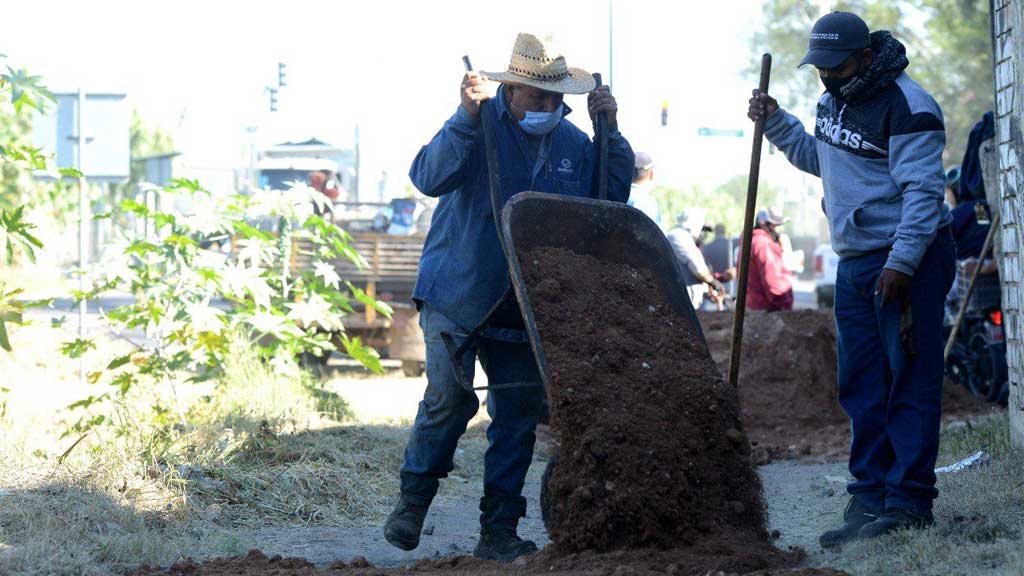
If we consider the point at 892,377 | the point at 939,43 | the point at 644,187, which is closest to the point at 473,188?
the point at 892,377

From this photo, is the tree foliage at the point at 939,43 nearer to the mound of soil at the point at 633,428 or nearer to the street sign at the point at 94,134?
the street sign at the point at 94,134

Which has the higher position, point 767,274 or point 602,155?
point 602,155

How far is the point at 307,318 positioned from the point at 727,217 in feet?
164

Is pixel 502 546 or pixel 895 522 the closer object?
pixel 895 522

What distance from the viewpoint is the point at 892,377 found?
4.90 m

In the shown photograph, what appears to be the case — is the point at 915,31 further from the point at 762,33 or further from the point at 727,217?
the point at 727,217

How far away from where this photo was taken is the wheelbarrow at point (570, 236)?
4.73m

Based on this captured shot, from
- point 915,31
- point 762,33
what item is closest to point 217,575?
point 915,31

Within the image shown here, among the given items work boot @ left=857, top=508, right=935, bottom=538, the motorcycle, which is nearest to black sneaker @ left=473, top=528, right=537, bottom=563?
work boot @ left=857, top=508, right=935, bottom=538

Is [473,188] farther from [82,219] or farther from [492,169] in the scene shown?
[82,219]

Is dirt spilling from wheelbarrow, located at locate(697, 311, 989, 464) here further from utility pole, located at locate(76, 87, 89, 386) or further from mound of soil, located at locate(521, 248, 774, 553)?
mound of soil, located at locate(521, 248, 774, 553)

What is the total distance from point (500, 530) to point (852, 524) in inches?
53.0

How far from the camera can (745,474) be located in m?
4.48

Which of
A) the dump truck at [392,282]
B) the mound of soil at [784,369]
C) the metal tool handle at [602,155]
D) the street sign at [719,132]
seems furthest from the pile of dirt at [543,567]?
the street sign at [719,132]
